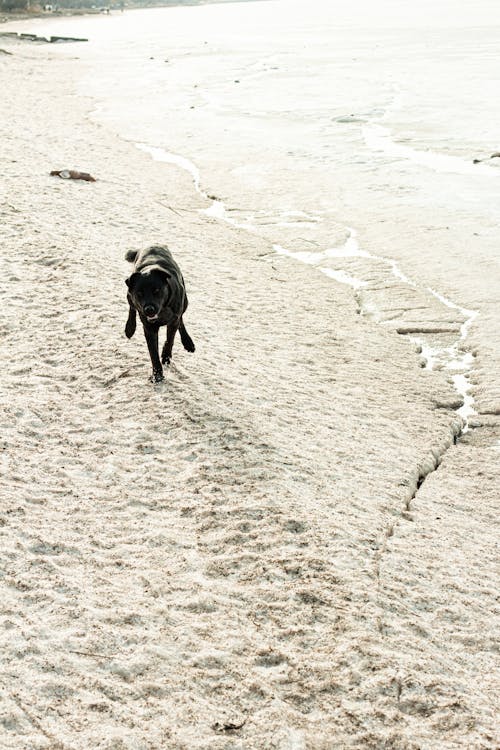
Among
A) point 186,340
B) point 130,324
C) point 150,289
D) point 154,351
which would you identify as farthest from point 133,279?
point 186,340

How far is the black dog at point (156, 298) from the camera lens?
21.0 ft

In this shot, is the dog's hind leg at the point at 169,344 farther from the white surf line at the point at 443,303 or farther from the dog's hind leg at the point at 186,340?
the white surf line at the point at 443,303

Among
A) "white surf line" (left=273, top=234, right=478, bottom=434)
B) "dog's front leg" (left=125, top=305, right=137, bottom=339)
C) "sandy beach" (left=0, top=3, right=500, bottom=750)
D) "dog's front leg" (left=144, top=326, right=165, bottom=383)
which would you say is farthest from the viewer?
"white surf line" (left=273, top=234, right=478, bottom=434)

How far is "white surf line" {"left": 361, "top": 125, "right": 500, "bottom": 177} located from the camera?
1653cm

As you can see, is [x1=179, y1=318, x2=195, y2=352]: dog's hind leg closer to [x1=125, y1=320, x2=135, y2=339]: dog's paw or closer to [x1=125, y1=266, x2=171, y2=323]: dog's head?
[x1=125, y1=320, x2=135, y2=339]: dog's paw

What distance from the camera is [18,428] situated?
248 inches

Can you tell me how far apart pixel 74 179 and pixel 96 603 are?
35.8ft

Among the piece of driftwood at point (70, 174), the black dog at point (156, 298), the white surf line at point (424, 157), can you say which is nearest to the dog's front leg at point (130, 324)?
the black dog at point (156, 298)

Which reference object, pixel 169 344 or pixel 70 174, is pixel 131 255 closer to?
pixel 169 344

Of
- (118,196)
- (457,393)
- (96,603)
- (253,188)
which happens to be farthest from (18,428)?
(253,188)

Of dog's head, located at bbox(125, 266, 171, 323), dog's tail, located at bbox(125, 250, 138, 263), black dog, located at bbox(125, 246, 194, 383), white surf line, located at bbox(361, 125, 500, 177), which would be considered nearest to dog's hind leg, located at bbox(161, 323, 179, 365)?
black dog, located at bbox(125, 246, 194, 383)

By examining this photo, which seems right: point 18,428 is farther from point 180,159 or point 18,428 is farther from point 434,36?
point 434,36

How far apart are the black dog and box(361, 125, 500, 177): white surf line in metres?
10.9

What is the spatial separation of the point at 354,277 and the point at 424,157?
7734 millimetres
